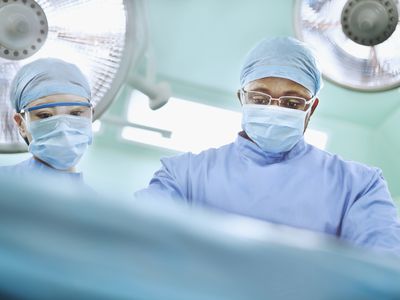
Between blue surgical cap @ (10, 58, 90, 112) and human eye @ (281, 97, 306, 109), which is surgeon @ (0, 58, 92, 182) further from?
human eye @ (281, 97, 306, 109)

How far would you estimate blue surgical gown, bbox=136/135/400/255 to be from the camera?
1.58 metres

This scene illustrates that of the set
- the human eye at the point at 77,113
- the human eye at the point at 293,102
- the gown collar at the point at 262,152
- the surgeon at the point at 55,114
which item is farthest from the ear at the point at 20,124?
the human eye at the point at 293,102

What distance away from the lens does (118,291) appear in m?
0.43

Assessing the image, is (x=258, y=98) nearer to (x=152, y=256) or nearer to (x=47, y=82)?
(x=47, y=82)

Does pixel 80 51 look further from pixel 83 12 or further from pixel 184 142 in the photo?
pixel 184 142

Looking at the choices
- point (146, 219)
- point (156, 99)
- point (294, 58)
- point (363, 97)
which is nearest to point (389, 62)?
point (363, 97)

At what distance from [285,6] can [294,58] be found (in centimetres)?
92

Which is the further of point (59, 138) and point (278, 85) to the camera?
point (59, 138)

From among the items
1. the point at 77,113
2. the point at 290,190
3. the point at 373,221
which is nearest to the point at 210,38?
the point at 77,113

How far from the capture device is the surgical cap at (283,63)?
1.78 meters

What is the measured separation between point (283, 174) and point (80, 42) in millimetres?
875

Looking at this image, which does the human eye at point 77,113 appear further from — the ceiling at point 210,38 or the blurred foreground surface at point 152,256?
the blurred foreground surface at point 152,256

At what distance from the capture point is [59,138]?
1926mm

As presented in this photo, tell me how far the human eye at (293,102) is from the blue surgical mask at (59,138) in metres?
0.60
